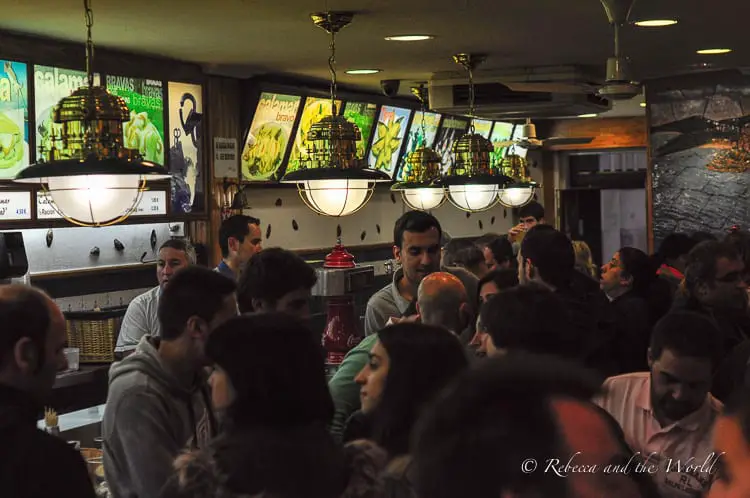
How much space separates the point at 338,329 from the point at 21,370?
3.22 m

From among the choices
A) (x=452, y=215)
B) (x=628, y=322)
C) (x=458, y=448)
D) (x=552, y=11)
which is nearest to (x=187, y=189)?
(x=552, y=11)

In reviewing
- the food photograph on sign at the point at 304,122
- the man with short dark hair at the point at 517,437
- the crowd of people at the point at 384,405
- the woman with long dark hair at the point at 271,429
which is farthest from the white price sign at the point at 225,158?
the man with short dark hair at the point at 517,437

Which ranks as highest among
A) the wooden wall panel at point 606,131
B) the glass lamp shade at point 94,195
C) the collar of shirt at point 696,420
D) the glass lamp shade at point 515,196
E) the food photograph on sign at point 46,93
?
the wooden wall panel at point 606,131

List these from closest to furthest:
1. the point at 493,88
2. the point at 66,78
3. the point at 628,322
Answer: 1. the point at 628,322
2. the point at 66,78
3. the point at 493,88

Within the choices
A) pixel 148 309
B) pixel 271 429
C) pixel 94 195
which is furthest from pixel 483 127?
pixel 271 429

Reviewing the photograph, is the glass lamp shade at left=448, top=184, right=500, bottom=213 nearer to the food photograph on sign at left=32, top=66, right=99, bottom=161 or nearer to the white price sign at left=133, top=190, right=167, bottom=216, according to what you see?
the white price sign at left=133, top=190, right=167, bottom=216

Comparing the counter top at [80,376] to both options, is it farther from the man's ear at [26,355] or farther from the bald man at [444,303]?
the man's ear at [26,355]

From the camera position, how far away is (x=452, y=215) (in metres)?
13.9

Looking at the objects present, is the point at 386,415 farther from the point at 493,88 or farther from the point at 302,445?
the point at 493,88

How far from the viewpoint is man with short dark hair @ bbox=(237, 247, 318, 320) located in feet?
12.8

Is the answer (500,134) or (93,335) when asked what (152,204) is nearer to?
(93,335)

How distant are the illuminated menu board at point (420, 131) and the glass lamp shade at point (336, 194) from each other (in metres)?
7.16

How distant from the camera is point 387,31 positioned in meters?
6.71

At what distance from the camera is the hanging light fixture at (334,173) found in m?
4.90
